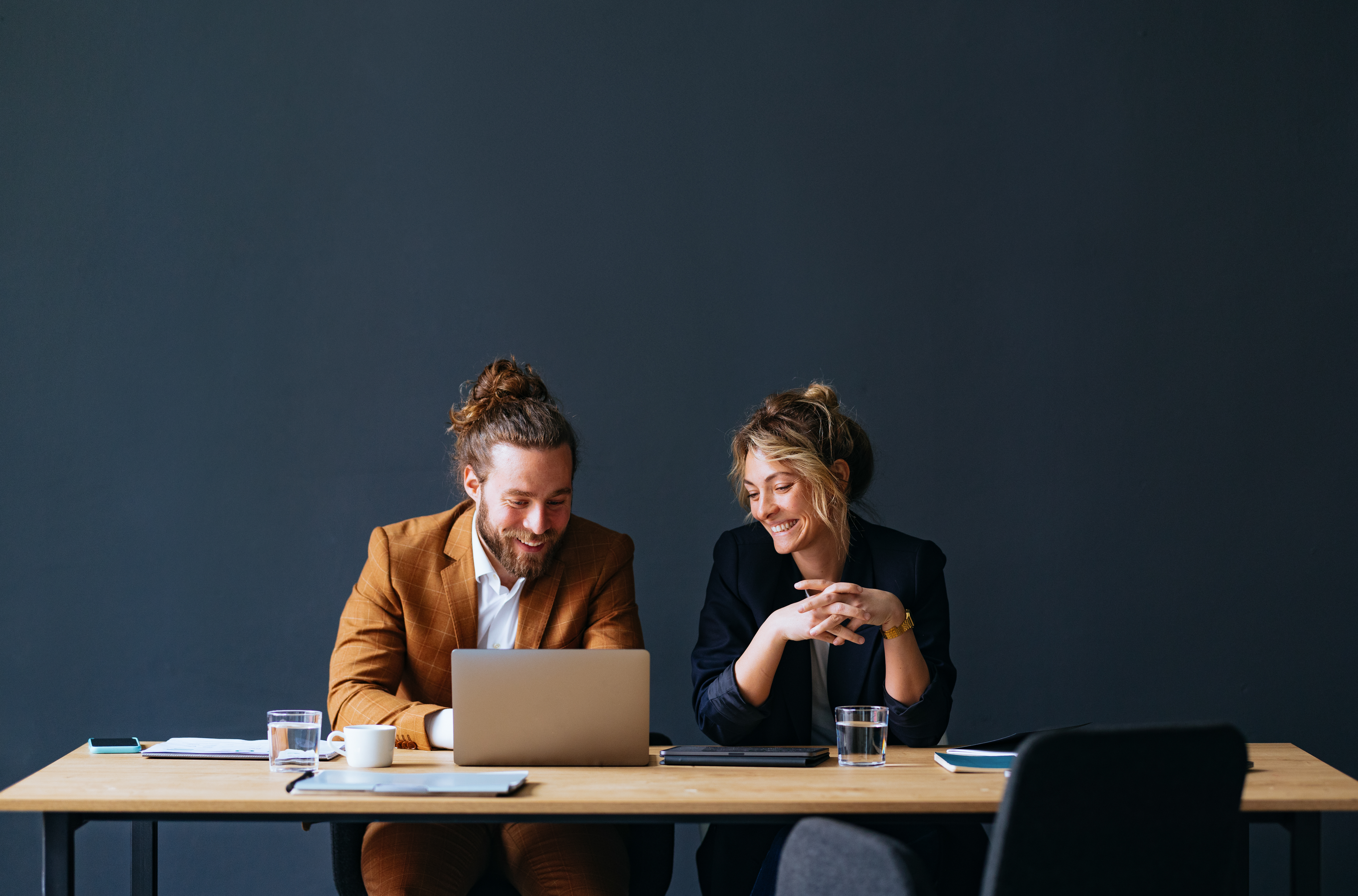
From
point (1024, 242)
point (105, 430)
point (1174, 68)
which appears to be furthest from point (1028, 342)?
point (105, 430)

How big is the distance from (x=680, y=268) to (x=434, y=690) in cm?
146

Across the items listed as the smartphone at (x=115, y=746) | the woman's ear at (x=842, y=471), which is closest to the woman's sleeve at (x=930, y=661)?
the woman's ear at (x=842, y=471)

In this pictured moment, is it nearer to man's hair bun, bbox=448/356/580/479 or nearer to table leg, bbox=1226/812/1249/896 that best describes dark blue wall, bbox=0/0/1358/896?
man's hair bun, bbox=448/356/580/479

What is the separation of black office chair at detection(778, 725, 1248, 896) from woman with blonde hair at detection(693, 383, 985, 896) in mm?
803

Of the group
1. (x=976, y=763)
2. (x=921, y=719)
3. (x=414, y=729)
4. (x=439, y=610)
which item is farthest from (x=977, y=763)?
(x=439, y=610)

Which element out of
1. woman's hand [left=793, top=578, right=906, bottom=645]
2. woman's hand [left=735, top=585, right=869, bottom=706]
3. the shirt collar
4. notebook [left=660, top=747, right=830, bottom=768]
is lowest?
notebook [left=660, top=747, right=830, bottom=768]

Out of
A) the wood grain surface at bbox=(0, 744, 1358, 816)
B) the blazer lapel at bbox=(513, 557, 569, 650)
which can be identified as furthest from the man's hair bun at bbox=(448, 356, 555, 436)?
the wood grain surface at bbox=(0, 744, 1358, 816)

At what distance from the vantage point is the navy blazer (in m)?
2.17

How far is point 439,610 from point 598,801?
827mm

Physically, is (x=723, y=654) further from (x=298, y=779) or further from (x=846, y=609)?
(x=298, y=779)

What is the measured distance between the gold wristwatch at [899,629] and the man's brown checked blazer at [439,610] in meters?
0.57

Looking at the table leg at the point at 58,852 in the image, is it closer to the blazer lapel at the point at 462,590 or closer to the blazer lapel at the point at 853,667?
the blazer lapel at the point at 462,590

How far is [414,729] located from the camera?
2.02m

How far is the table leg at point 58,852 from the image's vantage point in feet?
5.18
